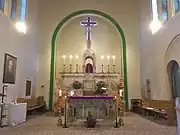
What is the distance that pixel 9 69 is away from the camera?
23.3ft

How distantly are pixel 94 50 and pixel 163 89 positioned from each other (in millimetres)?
4916

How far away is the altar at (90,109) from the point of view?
5.71 m

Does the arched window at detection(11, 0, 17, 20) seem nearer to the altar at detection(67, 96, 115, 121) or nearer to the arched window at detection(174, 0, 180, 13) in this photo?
the altar at detection(67, 96, 115, 121)

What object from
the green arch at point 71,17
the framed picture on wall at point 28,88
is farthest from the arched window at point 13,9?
the green arch at point 71,17

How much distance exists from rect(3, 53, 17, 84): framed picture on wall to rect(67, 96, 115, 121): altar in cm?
265

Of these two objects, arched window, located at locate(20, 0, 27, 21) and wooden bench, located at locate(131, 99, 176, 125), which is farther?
arched window, located at locate(20, 0, 27, 21)

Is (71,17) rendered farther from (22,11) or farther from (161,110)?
(161,110)

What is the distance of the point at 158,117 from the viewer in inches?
303

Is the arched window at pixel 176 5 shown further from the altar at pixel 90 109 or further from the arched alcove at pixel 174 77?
the altar at pixel 90 109

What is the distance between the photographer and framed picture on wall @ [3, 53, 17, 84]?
6.78 metres

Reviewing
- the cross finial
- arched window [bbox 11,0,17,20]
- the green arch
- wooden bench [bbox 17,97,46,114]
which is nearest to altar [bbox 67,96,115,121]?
wooden bench [bbox 17,97,46,114]

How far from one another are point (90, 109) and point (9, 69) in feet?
11.1

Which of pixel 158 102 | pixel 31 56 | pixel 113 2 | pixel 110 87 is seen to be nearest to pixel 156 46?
pixel 158 102

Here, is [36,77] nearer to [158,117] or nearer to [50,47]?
[50,47]
